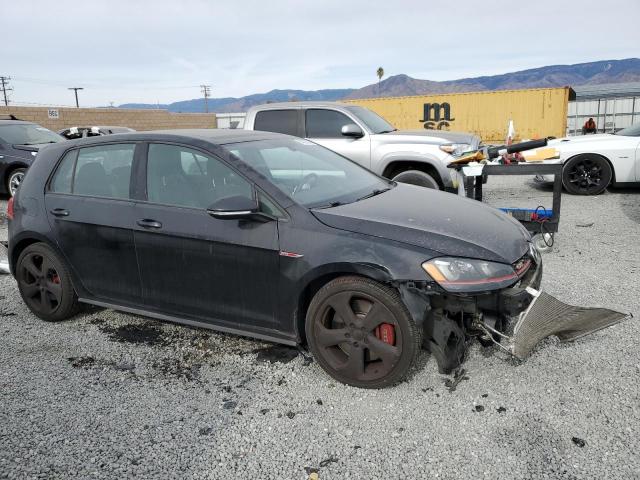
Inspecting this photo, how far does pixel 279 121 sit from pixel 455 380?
6.35m

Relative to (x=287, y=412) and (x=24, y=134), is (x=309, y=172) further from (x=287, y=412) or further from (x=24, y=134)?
(x=24, y=134)

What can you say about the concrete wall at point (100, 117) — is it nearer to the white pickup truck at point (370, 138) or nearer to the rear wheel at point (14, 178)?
the rear wheel at point (14, 178)

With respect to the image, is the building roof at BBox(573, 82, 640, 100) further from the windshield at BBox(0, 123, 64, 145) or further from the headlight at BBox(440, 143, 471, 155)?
the windshield at BBox(0, 123, 64, 145)

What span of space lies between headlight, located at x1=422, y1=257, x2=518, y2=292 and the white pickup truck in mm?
4530

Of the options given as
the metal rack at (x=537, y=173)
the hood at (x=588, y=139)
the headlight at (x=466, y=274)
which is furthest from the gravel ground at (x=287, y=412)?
the hood at (x=588, y=139)

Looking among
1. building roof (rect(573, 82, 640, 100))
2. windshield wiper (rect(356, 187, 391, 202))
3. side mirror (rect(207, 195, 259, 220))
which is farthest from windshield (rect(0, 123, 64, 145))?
building roof (rect(573, 82, 640, 100))

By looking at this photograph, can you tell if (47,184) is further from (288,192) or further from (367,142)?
(367,142)

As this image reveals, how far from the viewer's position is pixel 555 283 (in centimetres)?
496

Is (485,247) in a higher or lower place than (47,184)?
lower

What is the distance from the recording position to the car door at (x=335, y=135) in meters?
8.30

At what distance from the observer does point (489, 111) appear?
25.6 metres

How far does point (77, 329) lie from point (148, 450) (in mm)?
1987

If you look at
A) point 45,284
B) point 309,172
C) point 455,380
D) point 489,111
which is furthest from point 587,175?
point 489,111

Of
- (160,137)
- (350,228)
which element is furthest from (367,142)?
(350,228)
